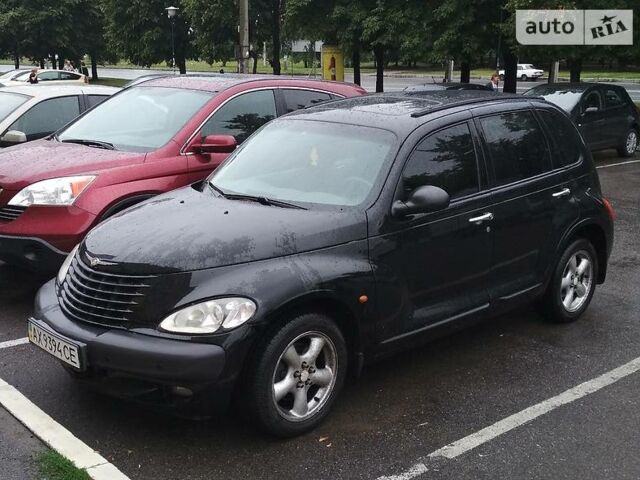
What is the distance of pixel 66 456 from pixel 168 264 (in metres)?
1.04

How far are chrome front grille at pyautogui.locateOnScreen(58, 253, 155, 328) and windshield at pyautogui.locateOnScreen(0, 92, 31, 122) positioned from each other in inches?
214

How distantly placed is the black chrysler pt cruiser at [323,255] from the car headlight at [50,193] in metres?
1.27

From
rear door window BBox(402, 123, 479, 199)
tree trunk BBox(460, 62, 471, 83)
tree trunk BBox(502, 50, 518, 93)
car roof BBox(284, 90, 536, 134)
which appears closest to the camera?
rear door window BBox(402, 123, 479, 199)

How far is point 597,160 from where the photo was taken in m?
15.7

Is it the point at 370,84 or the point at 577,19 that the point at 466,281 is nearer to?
the point at 577,19

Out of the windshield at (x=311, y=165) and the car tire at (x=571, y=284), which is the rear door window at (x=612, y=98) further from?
the windshield at (x=311, y=165)

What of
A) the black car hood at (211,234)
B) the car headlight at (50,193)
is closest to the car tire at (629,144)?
the car headlight at (50,193)

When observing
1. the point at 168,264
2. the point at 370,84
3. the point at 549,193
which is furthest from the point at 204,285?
the point at 370,84

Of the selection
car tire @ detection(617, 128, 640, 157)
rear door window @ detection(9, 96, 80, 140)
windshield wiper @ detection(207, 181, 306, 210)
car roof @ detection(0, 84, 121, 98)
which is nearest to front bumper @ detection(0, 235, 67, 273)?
windshield wiper @ detection(207, 181, 306, 210)

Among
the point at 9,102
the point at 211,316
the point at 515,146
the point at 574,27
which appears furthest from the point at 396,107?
the point at 574,27

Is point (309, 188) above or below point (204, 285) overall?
above

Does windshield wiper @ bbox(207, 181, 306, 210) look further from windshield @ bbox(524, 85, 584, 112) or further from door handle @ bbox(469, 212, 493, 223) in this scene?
windshield @ bbox(524, 85, 584, 112)

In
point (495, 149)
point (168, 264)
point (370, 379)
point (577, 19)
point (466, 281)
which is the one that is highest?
point (577, 19)

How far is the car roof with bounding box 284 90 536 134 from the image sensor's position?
4.63 meters
